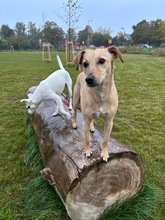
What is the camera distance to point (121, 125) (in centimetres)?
598

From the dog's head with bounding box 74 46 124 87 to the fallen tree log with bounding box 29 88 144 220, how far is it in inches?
38.8

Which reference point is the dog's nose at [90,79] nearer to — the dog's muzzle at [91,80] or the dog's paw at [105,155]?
the dog's muzzle at [91,80]

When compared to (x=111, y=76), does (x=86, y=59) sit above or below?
above

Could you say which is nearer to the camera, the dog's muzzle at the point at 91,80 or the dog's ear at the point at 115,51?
the dog's muzzle at the point at 91,80

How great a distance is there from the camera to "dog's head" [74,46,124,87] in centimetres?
259

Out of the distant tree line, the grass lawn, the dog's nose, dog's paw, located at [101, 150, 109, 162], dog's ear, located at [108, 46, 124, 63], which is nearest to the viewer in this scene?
the dog's nose

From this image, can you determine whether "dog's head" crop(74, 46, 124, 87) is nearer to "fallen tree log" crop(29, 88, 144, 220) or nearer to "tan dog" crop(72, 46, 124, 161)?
"tan dog" crop(72, 46, 124, 161)

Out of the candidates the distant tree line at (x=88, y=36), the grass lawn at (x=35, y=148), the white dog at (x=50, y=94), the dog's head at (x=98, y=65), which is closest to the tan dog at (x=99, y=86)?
the dog's head at (x=98, y=65)

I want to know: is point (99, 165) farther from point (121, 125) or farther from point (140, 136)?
point (121, 125)

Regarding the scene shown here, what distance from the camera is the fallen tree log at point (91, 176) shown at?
9.52ft

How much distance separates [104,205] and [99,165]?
0.52 meters

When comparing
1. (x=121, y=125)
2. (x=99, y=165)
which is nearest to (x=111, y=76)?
(x=99, y=165)

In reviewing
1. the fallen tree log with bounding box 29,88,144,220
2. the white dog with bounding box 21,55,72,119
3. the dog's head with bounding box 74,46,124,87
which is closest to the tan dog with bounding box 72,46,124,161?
the dog's head with bounding box 74,46,124,87

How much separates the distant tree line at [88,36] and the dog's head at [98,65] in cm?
3531
